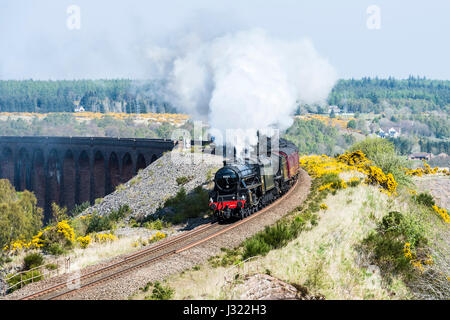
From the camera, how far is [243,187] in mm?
21219

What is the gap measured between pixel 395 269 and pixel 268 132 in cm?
1054

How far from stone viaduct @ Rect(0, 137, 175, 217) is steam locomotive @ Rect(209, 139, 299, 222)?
26.8 metres

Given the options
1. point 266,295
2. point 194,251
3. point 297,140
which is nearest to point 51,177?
point 194,251

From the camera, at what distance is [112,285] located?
13.5 meters

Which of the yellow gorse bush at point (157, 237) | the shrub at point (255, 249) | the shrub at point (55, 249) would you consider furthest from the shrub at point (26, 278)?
the shrub at point (255, 249)

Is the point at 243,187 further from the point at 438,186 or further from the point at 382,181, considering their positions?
the point at 438,186

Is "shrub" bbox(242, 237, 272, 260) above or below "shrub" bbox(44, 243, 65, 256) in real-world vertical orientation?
above

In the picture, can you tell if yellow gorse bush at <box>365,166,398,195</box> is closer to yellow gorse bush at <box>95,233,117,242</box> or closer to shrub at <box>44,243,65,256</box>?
yellow gorse bush at <box>95,233,117,242</box>

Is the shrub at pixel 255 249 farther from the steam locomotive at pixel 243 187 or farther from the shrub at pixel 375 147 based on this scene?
the shrub at pixel 375 147

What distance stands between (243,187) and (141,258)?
21.2 feet

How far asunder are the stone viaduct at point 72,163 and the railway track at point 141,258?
30277 millimetres

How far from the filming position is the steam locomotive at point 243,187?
21.2 meters

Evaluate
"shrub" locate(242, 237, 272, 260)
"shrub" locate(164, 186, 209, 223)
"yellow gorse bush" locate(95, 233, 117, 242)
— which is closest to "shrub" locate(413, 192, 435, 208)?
"shrub" locate(164, 186, 209, 223)

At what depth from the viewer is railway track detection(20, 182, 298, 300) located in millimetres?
13488
